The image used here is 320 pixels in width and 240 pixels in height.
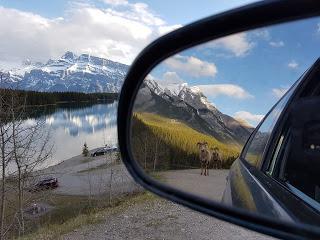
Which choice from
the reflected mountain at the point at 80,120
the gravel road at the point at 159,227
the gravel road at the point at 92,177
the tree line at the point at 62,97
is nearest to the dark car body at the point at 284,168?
the gravel road at the point at 92,177

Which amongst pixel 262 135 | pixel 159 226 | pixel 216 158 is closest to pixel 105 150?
pixel 159 226

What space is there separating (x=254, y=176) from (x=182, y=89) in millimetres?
594

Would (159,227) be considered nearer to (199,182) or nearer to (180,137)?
(180,137)

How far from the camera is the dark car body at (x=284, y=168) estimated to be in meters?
1.68

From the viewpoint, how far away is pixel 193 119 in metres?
2.22

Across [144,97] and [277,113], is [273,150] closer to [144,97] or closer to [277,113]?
[277,113]

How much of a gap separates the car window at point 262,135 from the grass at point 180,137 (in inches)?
4.5

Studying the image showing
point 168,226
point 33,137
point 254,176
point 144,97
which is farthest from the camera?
point 33,137

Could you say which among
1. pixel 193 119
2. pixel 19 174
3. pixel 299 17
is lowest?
pixel 19 174

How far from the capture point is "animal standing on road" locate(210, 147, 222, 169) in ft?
6.63

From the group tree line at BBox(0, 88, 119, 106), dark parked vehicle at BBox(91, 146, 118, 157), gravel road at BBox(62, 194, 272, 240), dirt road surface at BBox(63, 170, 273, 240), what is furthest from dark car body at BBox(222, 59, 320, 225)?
tree line at BBox(0, 88, 119, 106)

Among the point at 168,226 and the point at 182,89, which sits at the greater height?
the point at 182,89

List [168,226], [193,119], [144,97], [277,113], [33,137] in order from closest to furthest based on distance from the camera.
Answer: [277,113]
[193,119]
[144,97]
[168,226]
[33,137]

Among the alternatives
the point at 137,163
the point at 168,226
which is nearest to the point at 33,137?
the point at 168,226
